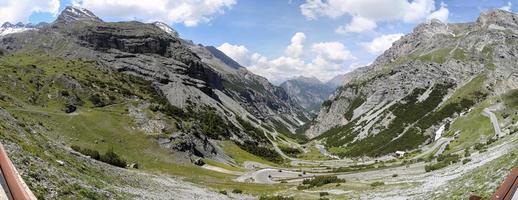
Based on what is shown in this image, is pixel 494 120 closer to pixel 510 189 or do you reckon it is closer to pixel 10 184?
pixel 510 189

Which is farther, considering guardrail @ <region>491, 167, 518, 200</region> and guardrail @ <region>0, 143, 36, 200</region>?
guardrail @ <region>491, 167, 518, 200</region>

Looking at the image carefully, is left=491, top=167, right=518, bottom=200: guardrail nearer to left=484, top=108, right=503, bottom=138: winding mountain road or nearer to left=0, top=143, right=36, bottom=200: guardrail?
left=0, top=143, right=36, bottom=200: guardrail

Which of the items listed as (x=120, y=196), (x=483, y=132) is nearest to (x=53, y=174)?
(x=120, y=196)

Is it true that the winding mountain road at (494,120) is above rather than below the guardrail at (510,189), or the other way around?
above

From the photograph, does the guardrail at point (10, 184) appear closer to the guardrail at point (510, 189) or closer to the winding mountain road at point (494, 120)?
the guardrail at point (510, 189)

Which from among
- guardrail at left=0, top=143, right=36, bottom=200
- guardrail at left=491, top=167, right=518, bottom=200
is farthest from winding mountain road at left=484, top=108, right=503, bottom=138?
guardrail at left=0, top=143, right=36, bottom=200

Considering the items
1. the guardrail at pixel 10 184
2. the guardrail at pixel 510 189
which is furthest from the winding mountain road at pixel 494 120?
the guardrail at pixel 10 184

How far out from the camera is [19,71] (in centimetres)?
16925

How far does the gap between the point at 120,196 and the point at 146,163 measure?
2468 inches

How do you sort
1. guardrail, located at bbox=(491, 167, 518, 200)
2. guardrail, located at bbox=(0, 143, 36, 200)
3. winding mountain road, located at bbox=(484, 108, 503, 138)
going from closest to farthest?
1. guardrail, located at bbox=(0, 143, 36, 200)
2. guardrail, located at bbox=(491, 167, 518, 200)
3. winding mountain road, located at bbox=(484, 108, 503, 138)

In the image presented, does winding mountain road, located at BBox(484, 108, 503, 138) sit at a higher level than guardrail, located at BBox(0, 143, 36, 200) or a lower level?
higher

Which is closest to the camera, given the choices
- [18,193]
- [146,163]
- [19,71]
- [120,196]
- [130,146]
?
[18,193]

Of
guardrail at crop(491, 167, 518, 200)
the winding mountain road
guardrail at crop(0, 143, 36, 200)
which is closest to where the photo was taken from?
guardrail at crop(0, 143, 36, 200)

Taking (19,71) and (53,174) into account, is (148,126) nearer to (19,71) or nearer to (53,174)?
(19,71)
